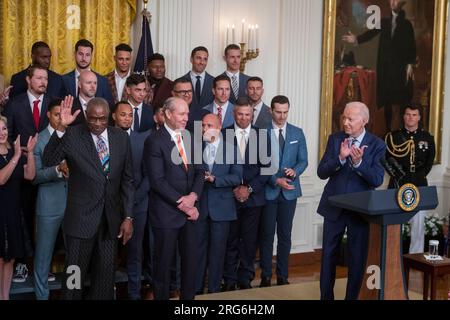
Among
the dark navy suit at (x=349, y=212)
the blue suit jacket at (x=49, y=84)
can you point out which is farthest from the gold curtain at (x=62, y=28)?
the dark navy suit at (x=349, y=212)

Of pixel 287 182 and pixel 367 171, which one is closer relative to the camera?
pixel 367 171

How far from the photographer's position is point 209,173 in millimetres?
5762

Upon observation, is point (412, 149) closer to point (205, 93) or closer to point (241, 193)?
point (205, 93)

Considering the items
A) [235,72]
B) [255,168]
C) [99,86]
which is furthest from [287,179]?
[99,86]

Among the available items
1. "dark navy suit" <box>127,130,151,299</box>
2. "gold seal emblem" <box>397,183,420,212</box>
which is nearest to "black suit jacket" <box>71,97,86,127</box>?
"dark navy suit" <box>127,130,151,299</box>

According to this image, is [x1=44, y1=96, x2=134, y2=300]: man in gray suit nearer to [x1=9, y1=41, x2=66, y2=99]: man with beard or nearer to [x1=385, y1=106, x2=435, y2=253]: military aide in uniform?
[x1=9, y1=41, x2=66, y2=99]: man with beard

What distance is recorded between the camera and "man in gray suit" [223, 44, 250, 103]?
22.8ft

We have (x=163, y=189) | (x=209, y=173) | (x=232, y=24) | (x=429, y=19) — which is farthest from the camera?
(x=429, y=19)

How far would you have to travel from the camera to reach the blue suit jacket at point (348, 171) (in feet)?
16.6

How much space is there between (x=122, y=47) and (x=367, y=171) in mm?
2734
